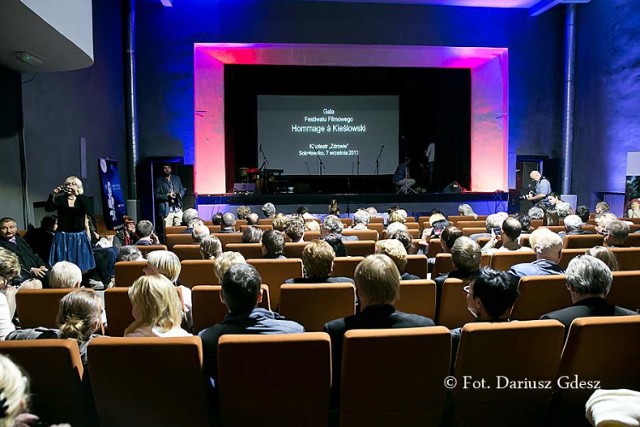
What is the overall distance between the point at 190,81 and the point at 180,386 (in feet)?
33.3

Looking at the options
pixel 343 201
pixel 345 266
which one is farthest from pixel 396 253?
pixel 343 201

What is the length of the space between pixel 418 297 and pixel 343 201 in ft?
26.7

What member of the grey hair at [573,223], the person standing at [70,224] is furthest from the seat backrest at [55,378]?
the grey hair at [573,223]

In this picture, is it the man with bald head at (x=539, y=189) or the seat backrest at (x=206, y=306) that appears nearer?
the seat backrest at (x=206, y=306)

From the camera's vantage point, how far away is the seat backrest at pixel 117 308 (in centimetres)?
301

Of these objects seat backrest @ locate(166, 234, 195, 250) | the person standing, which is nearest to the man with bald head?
seat backrest @ locate(166, 234, 195, 250)

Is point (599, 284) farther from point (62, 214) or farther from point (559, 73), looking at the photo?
point (559, 73)

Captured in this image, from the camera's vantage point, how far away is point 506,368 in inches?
81.0

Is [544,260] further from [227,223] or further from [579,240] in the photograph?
[227,223]

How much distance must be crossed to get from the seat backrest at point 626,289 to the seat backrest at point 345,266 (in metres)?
1.65

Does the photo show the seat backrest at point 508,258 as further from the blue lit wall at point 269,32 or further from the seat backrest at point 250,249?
the blue lit wall at point 269,32

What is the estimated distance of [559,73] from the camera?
12.0 m

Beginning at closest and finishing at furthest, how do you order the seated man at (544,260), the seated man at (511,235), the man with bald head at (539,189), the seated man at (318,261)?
the seated man at (318,261)
the seated man at (544,260)
the seated man at (511,235)
the man with bald head at (539,189)

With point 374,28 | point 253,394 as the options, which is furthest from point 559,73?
point 253,394
